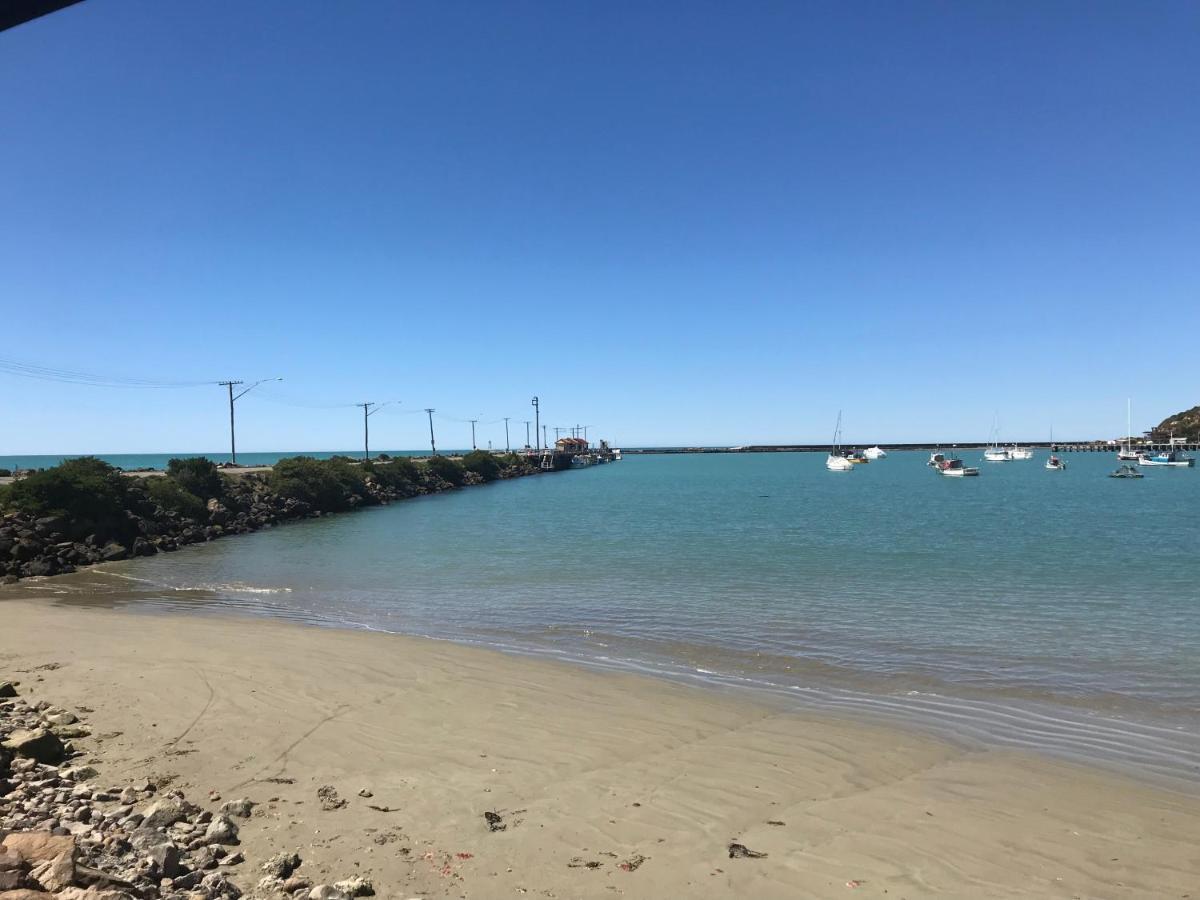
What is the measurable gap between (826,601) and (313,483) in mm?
45966

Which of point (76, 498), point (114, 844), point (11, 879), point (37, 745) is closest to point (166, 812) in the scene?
point (114, 844)

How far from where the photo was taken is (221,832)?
18.6 ft

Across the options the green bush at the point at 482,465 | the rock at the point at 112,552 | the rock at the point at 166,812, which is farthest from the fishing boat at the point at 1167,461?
the rock at the point at 166,812

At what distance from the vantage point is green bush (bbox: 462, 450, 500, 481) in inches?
4237

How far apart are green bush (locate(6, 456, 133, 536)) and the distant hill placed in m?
207

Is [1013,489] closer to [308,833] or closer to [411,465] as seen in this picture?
[411,465]

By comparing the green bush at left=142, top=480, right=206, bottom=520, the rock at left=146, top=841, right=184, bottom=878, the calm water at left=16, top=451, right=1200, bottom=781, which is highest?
the green bush at left=142, top=480, right=206, bottom=520

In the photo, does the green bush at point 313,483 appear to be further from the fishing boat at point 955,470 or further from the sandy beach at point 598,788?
the fishing boat at point 955,470

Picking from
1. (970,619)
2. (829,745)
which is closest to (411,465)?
(970,619)

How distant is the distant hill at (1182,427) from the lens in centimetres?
17400

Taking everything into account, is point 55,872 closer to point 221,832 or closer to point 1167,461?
point 221,832

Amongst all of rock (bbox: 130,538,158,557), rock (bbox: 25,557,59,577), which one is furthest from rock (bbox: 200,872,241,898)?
rock (bbox: 130,538,158,557)

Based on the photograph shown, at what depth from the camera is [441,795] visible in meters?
6.94

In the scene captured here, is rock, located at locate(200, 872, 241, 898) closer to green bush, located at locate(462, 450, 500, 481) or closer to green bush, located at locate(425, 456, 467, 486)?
green bush, located at locate(425, 456, 467, 486)
